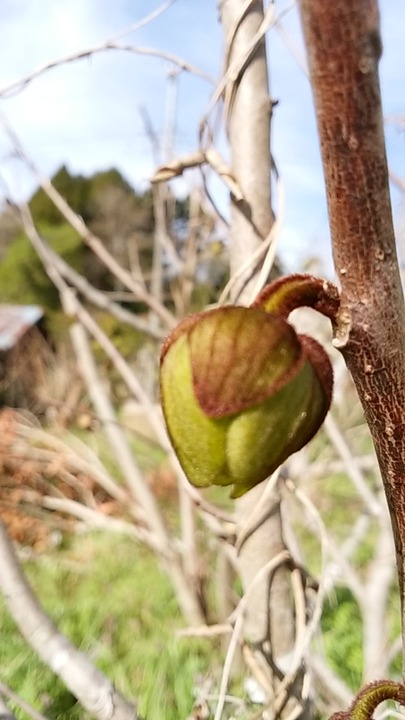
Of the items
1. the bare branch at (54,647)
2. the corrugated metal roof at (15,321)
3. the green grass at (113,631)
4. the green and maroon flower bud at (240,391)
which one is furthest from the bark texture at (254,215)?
the corrugated metal roof at (15,321)

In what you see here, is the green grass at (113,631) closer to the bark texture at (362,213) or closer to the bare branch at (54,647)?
the bare branch at (54,647)

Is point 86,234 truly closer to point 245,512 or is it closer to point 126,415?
point 245,512

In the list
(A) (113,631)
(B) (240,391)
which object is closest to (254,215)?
(B) (240,391)

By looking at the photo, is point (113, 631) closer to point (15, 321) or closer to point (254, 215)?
point (254, 215)

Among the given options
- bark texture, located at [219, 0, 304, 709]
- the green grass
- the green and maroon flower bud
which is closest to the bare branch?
bark texture, located at [219, 0, 304, 709]

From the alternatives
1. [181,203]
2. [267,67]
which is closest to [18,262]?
[181,203]

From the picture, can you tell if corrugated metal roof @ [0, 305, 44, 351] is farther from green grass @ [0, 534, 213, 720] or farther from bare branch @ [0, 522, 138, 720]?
bare branch @ [0, 522, 138, 720]
